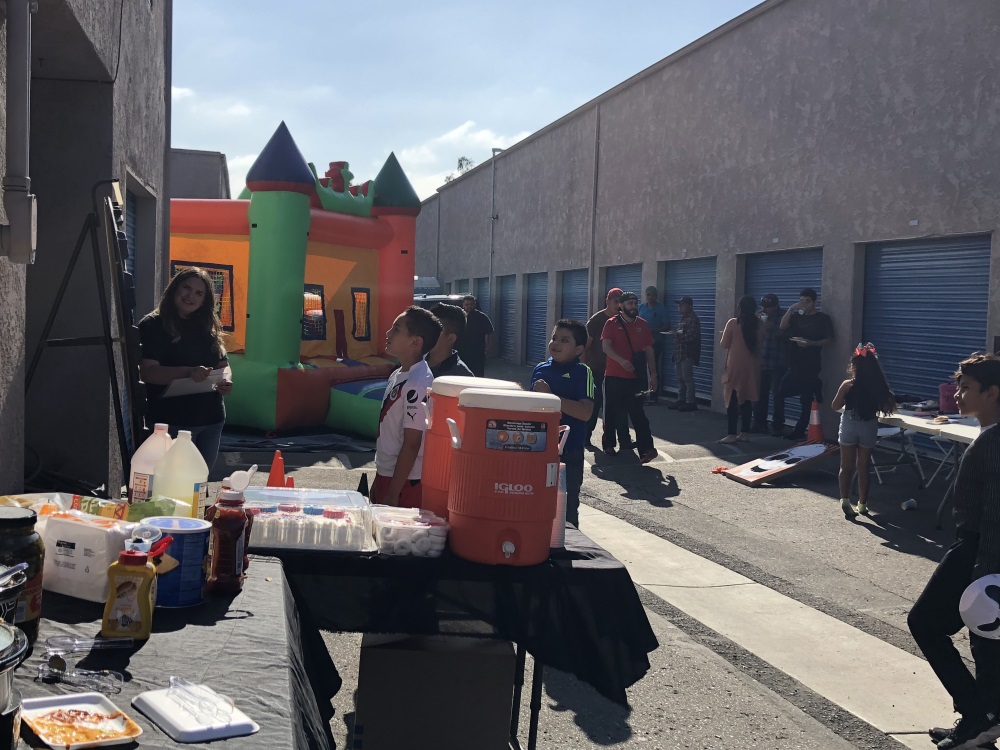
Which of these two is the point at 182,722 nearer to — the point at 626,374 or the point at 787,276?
the point at 626,374

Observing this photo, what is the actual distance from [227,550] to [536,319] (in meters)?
25.1

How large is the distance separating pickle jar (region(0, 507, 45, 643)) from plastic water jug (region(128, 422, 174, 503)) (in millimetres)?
961

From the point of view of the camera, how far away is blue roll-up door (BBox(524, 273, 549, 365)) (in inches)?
1059

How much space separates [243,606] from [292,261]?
33.1 feet

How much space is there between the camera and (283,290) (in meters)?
12.3

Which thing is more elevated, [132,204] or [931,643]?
[132,204]

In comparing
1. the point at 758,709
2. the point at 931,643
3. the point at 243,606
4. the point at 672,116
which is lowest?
the point at 758,709

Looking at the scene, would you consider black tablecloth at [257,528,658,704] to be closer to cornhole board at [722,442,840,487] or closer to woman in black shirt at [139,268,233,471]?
woman in black shirt at [139,268,233,471]

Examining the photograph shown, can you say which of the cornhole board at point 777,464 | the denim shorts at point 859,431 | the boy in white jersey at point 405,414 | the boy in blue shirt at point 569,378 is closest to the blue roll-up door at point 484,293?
the cornhole board at point 777,464

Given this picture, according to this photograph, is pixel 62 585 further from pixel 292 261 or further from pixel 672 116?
pixel 672 116

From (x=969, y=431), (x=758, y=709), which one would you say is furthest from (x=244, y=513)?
(x=969, y=431)

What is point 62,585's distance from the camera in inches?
99.6

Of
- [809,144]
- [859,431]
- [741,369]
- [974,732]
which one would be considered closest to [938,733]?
[974,732]

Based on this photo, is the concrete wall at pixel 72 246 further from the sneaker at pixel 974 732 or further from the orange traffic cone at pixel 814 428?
the orange traffic cone at pixel 814 428
